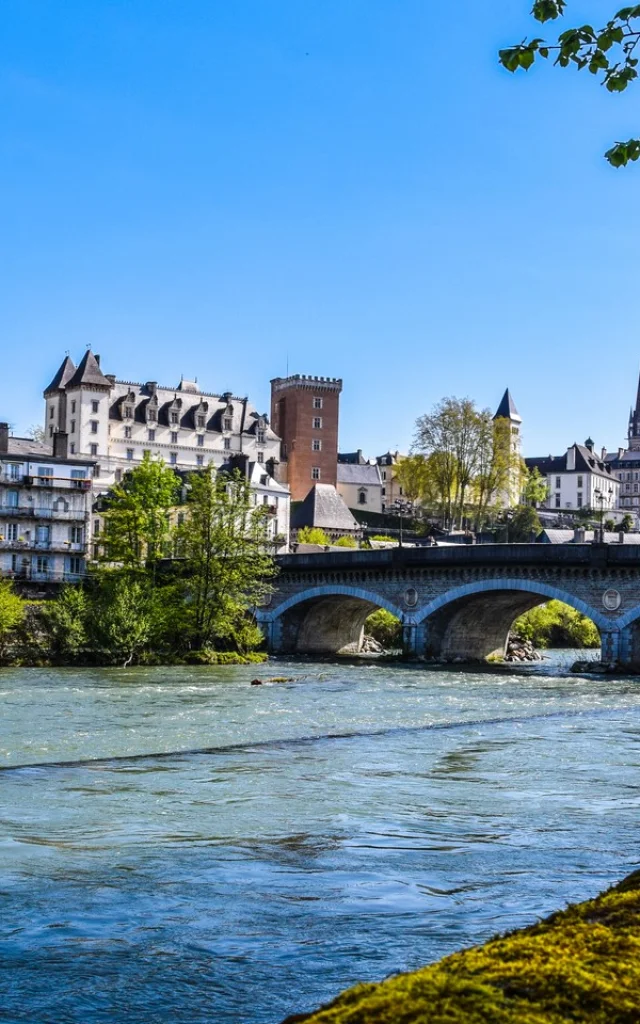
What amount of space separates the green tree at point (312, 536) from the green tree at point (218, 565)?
103 ft

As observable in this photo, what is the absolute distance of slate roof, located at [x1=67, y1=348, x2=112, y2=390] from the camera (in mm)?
95250

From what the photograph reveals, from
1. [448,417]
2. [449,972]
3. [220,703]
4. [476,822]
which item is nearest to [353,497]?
[448,417]

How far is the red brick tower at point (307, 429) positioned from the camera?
115 m

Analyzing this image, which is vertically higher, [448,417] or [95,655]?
[448,417]

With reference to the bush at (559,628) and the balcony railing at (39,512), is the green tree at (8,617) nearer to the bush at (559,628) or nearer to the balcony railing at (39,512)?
the balcony railing at (39,512)

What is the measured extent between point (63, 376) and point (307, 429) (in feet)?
87.0

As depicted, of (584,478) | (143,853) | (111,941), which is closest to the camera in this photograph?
(111,941)

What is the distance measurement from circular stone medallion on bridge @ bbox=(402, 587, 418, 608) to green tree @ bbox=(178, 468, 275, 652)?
625cm

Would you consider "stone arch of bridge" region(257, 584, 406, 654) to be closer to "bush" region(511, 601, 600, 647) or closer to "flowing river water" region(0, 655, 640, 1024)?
"bush" region(511, 601, 600, 647)

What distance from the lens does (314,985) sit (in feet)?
23.8

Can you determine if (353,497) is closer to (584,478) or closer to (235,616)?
(584,478)

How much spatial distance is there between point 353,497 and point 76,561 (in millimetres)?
67664

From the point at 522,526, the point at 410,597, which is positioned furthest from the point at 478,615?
the point at 522,526

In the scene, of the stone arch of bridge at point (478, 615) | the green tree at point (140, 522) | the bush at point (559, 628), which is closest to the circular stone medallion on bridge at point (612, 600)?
the stone arch of bridge at point (478, 615)
